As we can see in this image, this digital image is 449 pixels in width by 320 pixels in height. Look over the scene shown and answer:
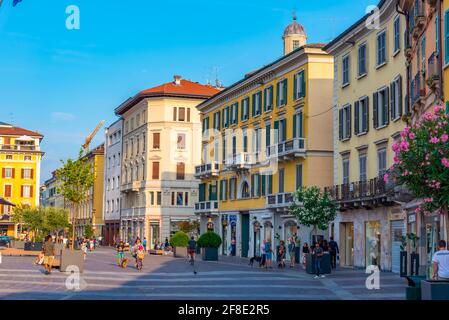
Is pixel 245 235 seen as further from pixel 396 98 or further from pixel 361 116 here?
pixel 396 98

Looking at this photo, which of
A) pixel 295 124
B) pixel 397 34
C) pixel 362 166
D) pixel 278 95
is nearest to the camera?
pixel 397 34

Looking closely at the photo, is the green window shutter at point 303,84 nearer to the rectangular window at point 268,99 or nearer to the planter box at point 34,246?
the rectangular window at point 268,99

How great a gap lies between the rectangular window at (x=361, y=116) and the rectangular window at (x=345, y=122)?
3.47ft

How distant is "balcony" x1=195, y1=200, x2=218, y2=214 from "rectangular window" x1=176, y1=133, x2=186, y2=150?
42.1 ft

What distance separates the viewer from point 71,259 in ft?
107

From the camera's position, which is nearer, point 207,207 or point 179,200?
point 207,207

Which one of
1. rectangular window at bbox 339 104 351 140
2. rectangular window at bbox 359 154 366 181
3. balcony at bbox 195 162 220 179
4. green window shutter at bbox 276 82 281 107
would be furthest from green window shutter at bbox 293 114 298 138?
balcony at bbox 195 162 220 179

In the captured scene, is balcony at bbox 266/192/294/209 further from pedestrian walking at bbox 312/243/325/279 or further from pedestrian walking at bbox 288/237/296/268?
pedestrian walking at bbox 312/243/325/279

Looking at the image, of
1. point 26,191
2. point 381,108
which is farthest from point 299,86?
point 26,191

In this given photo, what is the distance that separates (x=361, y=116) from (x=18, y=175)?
8804 cm

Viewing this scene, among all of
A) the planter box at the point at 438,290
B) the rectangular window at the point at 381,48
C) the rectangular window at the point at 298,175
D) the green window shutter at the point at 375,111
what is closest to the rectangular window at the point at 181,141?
the rectangular window at the point at 298,175

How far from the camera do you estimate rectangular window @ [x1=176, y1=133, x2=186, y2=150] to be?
8181 cm
